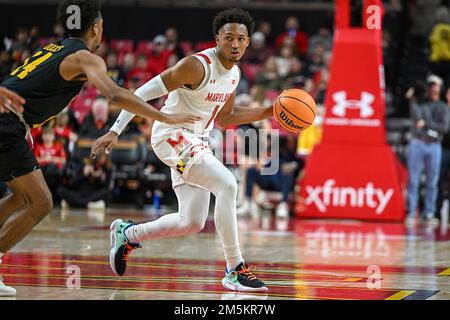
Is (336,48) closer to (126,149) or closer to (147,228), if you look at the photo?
(126,149)

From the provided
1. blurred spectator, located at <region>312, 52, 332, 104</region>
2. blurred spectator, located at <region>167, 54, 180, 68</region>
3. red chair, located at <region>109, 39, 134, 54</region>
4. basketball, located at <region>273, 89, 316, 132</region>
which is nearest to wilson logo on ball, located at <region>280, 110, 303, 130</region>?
basketball, located at <region>273, 89, 316, 132</region>

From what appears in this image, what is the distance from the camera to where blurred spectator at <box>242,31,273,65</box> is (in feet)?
65.8

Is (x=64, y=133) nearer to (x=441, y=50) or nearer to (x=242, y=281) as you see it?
(x=441, y=50)

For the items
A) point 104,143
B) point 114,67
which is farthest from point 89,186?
point 104,143

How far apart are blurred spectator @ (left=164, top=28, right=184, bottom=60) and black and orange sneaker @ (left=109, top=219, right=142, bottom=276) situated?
12142 millimetres

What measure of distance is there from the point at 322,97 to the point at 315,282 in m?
10.4

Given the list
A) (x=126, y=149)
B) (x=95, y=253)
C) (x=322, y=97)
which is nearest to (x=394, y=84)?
(x=322, y=97)

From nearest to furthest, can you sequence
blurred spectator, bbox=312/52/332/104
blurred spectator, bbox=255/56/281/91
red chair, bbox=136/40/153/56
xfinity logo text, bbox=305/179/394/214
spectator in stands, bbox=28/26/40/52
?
xfinity logo text, bbox=305/179/394/214 → blurred spectator, bbox=312/52/332/104 → blurred spectator, bbox=255/56/281/91 → spectator in stands, bbox=28/26/40/52 → red chair, bbox=136/40/153/56

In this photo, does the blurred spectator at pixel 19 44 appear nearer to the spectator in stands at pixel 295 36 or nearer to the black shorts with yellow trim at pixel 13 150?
the spectator in stands at pixel 295 36

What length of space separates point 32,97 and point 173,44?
1378cm

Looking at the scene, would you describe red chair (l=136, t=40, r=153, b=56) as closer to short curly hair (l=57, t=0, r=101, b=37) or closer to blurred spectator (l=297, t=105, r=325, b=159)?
blurred spectator (l=297, t=105, r=325, b=159)

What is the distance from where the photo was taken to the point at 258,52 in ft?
66.3

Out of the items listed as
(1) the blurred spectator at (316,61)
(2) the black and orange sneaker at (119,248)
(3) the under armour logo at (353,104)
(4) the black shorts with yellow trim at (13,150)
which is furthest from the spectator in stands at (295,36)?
(4) the black shorts with yellow trim at (13,150)

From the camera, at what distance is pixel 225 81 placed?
725 centimetres
